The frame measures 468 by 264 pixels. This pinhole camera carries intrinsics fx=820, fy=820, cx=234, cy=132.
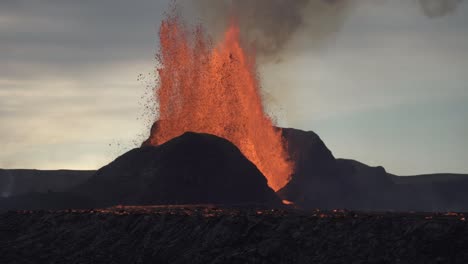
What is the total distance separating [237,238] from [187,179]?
53.9 metres

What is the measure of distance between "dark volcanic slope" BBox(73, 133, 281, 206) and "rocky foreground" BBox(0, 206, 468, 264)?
39.8m

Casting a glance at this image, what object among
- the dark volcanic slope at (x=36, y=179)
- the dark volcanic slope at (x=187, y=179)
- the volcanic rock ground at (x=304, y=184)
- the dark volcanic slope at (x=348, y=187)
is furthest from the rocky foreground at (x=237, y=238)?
the dark volcanic slope at (x=36, y=179)

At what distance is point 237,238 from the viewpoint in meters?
41.7

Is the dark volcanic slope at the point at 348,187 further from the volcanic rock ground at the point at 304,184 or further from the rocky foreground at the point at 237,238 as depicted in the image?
the rocky foreground at the point at 237,238

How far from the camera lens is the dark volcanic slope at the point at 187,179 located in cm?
9312

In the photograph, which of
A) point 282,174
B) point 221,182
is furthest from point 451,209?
point 221,182

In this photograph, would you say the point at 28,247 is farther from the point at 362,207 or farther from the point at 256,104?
the point at 362,207

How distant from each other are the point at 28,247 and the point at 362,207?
108m

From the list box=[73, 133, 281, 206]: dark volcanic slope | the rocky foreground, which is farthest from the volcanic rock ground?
the rocky foreground

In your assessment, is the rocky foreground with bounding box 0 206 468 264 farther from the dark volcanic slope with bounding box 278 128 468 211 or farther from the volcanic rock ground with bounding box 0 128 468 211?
the dark volcanic slope with bounding box 278 128 468 211

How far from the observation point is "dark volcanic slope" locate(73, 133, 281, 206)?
3666 inches

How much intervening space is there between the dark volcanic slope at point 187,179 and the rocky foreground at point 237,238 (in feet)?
131

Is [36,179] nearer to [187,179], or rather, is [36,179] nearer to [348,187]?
[348,187]

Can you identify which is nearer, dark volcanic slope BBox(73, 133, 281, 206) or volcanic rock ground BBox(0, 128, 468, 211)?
dark volcanic slope BBox(73, 133, 281, 206)
